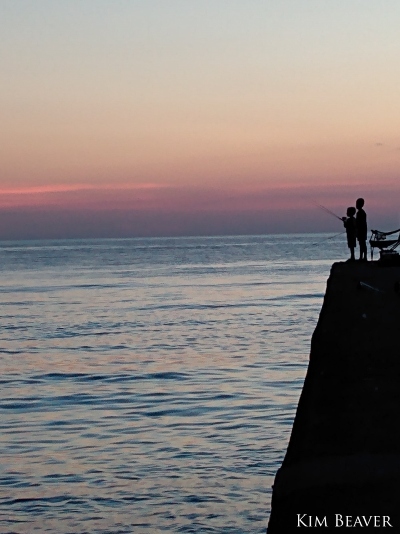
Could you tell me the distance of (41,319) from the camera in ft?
139

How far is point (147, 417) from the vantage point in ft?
60.9

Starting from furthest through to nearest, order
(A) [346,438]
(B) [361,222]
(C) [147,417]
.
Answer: (B) [361,222] < (C) [147,417] < (A) [346,438]

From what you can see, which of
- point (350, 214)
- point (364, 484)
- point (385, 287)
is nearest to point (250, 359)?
point (350, 214)

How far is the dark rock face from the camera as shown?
22.1 feet

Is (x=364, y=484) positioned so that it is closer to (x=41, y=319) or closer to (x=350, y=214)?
(x=350, y=214)

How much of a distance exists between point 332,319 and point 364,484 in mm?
5279

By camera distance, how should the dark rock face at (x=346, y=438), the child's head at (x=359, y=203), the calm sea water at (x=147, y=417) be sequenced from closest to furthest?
the dark rock face at (x=346, y=438), the calm sea water at (x=147, y=417), the child's head at (x=359, y=203)

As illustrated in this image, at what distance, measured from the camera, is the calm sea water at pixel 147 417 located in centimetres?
1248

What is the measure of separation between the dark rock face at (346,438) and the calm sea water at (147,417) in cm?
259

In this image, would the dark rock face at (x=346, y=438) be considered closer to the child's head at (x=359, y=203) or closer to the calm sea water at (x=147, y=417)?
the calm sea water at (x=147, y=417)

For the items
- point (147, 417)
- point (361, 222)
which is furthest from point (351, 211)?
point (147, 417)

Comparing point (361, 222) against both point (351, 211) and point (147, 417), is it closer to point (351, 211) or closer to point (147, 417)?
point (351, 211)

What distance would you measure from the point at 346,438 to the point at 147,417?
11241mm

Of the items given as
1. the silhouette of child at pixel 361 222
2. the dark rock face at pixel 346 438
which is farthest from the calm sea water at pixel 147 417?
the silhouette of child at pixel 361 222
